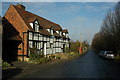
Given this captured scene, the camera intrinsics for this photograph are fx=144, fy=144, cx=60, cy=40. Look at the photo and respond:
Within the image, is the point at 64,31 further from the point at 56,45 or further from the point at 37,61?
the point at 37,61

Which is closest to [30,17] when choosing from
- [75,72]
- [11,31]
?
[11,31]

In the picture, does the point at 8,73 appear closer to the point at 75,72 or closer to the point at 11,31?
the point at 75,72

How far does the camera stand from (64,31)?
42438 mm

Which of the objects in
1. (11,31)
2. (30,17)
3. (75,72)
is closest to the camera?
(75,72)

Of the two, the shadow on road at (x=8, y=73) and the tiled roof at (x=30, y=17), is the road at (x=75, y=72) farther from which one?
the tiled roof at (x=30, y=17)

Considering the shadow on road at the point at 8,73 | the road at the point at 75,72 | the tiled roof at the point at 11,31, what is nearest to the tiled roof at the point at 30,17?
the tiled roof at the point at 11,31

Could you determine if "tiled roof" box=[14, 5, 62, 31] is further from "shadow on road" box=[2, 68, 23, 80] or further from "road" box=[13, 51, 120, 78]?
"shadow on road" box=[2, 68, 23, 80]

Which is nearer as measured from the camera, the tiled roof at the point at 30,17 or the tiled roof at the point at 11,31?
the tiled roof at the point at 11,31

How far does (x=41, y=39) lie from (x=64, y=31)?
17951 mm

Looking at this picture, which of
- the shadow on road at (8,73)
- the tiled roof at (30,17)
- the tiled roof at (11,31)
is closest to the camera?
the shadow on road at (8,73)

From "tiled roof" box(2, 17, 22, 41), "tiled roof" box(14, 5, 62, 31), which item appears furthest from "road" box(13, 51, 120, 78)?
"tiled roof" box(14, 5, 62, 31)

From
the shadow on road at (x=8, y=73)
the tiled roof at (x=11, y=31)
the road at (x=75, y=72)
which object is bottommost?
the road at (x=75, y=72)

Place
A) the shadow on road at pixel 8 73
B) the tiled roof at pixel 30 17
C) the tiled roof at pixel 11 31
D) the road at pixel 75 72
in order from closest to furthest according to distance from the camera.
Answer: the shadow on road at pixel 8 73
the road at pixel 75 72
the tiled roof at pixel 11 31
the tiled roof at pixel 30 17

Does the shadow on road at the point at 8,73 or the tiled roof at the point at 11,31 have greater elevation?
the tiled roof at the point at 11,31
